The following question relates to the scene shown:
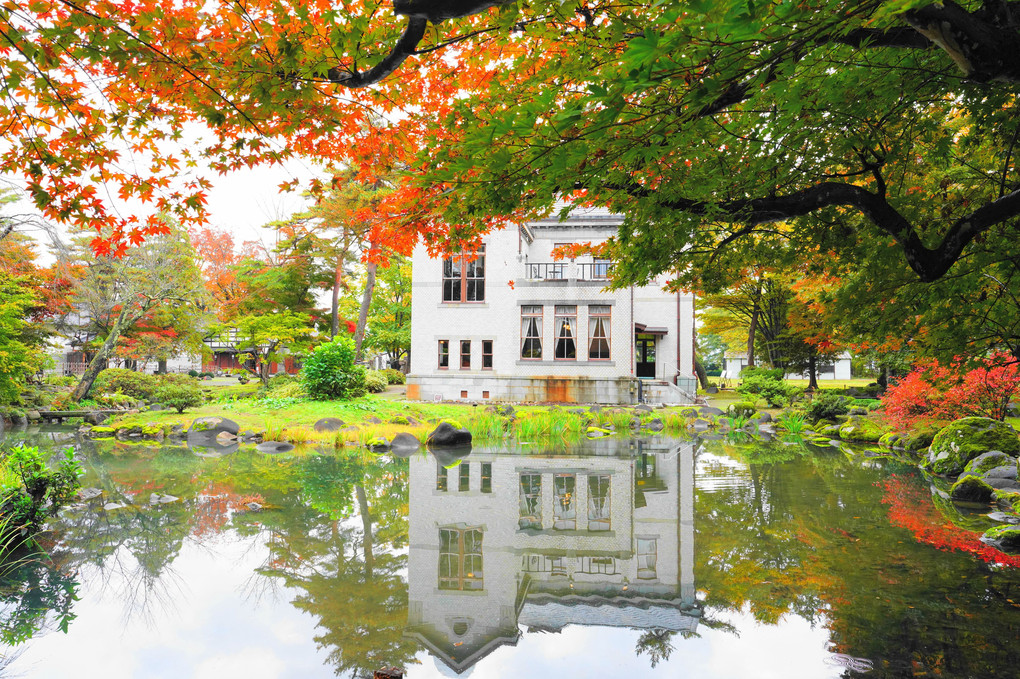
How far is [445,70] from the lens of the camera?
4.88 m

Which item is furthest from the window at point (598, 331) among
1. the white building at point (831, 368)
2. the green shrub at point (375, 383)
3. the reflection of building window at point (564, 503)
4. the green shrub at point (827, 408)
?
the white building at point (831, 368)

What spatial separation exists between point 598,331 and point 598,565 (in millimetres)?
15916

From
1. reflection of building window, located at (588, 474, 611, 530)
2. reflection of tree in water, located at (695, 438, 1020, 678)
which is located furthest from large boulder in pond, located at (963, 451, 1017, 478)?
reflection of building window, located at (588, 474, 611, 530)

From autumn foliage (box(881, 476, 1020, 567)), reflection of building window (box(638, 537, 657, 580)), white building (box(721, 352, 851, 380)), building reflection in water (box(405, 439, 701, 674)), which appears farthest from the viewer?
white building (box(721, 352, 851, 380))

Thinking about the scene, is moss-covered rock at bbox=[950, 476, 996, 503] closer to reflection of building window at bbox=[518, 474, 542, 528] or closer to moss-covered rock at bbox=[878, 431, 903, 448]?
moss-covered rock at bbox=[878, 431, 903, 448]

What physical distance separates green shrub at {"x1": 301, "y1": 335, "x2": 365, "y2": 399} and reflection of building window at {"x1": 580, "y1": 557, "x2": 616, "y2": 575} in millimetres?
13401

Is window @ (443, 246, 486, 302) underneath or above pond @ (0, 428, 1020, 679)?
above

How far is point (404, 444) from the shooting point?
12.1 m

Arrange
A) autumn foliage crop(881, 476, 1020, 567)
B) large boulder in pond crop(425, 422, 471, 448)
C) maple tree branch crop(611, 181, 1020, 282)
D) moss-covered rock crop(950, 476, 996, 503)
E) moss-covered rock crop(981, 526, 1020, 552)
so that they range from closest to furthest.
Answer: maple tree branch crop(611, 181, 1020, 282)
autumn foliage crop(881, 476, 1020, 567)
moss-covered rock crop(981, 526, 1020, 552)
moss-covered rock crop(950, 476, 996, 503)
large boulder in pond crop(425, 422, 471, 448)

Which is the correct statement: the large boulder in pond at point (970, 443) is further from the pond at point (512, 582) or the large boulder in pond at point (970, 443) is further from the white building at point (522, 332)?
the white building at point (522, 332)

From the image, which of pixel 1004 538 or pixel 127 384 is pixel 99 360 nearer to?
pixel 127 384

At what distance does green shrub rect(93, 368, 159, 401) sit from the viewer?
19.2 metres

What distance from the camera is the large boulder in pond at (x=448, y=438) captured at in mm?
12109

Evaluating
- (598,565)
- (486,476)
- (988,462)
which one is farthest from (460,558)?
(988,462)
